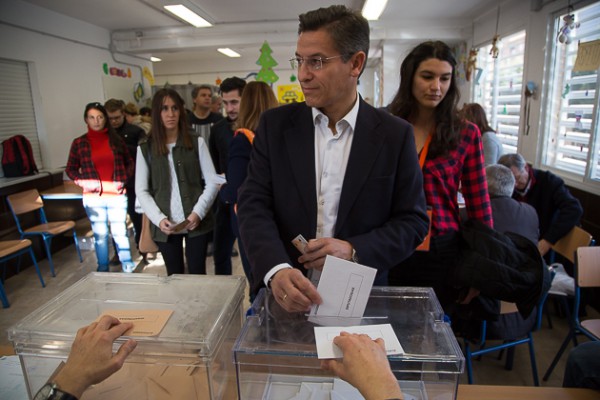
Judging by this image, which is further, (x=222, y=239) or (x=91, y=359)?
(x=222, y=239)

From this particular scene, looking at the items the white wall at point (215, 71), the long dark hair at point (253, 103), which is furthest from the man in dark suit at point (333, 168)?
the white wall at point (215, 71)

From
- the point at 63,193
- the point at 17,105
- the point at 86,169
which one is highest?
the point at 17,105

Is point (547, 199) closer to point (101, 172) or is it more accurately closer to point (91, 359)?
point (91, 359)

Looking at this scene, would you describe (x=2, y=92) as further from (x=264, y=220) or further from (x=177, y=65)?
(x=177, y=65)

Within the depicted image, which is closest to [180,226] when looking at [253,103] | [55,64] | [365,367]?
[253,103]

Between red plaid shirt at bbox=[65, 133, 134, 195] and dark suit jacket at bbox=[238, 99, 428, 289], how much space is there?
2.88m

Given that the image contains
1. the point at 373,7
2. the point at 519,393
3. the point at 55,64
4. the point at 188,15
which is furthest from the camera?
the point at 188,15

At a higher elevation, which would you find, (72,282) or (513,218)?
(513,218)

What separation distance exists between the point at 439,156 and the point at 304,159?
0.74 m

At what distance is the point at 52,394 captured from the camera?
2.41 feet

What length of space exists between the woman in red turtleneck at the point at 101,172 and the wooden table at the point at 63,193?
660 millimetres

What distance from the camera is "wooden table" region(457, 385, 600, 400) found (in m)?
1.04

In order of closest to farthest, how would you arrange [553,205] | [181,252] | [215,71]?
[181,252]
[553,205]
[215,71]

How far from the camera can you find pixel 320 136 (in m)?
1.21
